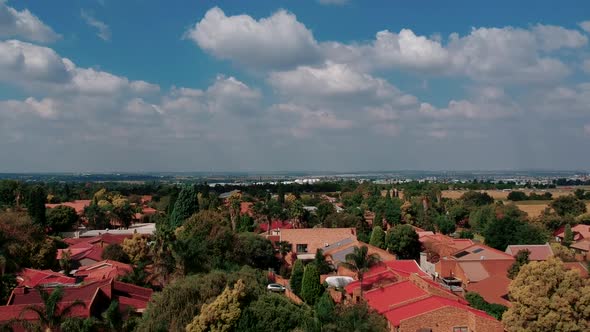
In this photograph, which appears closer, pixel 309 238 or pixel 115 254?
pixel 115 254

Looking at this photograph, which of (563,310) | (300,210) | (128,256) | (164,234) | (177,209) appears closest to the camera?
(563,310)

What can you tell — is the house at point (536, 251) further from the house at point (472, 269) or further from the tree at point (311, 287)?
the tree at point (311, 287)

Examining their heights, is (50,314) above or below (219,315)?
above

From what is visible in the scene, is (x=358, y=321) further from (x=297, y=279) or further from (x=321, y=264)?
(x=321, y=264)

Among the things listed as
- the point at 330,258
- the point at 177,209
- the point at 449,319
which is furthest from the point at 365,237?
the point at 449,319

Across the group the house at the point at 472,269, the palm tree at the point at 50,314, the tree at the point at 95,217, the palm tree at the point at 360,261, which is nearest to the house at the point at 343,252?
the house at the point at 472,269

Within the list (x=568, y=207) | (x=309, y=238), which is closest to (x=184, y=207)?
(x=309, y=238)

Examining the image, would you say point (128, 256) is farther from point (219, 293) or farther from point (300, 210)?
point (300, 210)

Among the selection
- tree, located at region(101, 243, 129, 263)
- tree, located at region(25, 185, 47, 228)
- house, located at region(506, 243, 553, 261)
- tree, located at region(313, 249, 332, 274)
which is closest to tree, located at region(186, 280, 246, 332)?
tree, located at region(313, 249, 332, 274)
